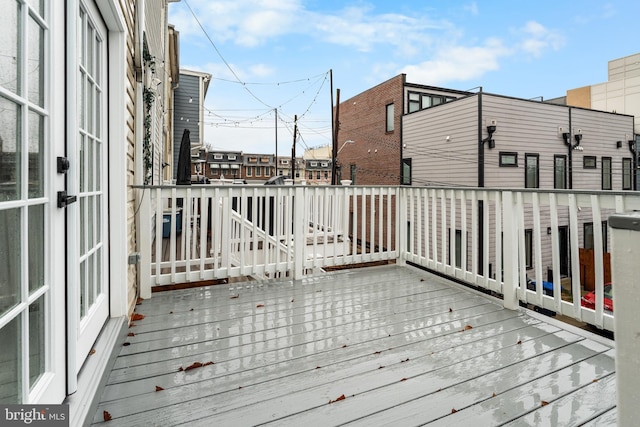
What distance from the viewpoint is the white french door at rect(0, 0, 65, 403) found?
38.0 inches

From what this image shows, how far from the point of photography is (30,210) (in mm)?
1117

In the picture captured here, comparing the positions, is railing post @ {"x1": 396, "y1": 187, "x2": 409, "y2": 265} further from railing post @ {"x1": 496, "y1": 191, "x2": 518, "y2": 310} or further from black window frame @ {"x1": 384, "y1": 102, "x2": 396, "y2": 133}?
black window frame @ {"x1": 384, "y1": 102, "x2": 396, "y2": 133}

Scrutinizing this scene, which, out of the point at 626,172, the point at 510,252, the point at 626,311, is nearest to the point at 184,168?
the point at 510,252

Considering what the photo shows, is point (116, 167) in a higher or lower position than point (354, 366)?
higher

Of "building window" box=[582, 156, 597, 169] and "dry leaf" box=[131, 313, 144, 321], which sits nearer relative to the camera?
"dry leaf" box=[131, 313, 144, 321]

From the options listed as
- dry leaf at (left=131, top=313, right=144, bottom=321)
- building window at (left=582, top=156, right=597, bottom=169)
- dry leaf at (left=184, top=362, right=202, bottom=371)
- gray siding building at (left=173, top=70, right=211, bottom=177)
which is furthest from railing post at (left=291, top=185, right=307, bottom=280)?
building window at (left=582, top=156, right=597, bottom=169)

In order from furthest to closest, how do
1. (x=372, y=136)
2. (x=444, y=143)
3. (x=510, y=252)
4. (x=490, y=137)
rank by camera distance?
1. (x=372, y=136)
2. (x=444, y=143)
3. (x=490, y=137)
4. (x=510, y=252)

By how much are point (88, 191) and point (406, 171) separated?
38.1 ft

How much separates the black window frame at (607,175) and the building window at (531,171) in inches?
144

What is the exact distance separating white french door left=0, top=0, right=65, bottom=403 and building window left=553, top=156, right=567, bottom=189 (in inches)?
513

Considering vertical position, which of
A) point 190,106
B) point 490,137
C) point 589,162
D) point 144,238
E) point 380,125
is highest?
point 190,106

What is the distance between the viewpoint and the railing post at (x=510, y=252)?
2.86 metres

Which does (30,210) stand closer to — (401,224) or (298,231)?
(298,231)

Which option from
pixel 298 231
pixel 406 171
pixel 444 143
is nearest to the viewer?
pixel 298 231
